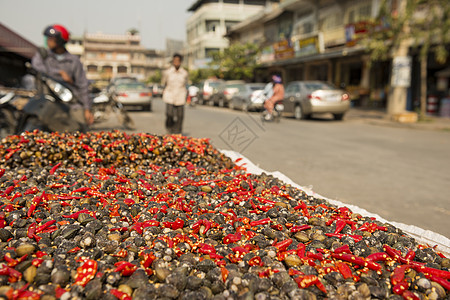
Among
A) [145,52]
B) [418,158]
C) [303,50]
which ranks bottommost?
[418,158]

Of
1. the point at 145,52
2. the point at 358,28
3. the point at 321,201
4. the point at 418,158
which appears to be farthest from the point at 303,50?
the point at 145,52

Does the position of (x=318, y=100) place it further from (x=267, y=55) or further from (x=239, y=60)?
(x=239, y=60)

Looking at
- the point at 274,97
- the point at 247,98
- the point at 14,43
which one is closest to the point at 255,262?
the point at 274,97

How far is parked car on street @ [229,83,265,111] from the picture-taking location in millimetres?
19844

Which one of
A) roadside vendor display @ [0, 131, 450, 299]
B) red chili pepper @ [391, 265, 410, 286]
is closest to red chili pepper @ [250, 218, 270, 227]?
roadside vendor display @ [0, 131, 450, 299]

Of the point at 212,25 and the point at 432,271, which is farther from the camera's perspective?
the point at 212,25

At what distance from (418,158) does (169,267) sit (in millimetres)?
7072

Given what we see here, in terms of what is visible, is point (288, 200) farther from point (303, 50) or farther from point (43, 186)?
point (303, 50)

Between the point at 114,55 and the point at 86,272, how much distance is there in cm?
8528

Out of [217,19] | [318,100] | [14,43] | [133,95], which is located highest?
[217,19]

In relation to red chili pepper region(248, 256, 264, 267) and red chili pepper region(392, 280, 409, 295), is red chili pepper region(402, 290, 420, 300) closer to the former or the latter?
red chili pepper region(392, 280, 409, 295)

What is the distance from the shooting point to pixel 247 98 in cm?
2066

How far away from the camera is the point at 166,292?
1887 millimetres

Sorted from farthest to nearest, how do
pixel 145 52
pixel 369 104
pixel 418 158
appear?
pixel 145 52 → pixel 369 104 → pixel 418 158
